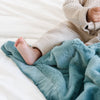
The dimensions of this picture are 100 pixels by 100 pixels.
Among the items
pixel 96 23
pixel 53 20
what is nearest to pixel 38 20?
pixel 53 20

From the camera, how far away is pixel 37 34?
957mm

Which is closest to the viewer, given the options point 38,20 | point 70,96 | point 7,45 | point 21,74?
point 70,96

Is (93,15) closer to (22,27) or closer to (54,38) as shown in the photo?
(54,38)

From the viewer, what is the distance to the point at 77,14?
2.97ft

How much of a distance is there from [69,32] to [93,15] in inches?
5.0

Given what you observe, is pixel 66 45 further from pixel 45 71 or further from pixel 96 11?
pixel 96 11

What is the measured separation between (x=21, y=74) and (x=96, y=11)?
0.41m

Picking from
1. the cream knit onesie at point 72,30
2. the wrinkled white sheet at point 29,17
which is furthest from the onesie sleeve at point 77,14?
the wrinkled white sheet at point 29,17

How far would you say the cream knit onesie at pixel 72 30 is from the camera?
31.6 inches

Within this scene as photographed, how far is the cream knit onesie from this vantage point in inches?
31.6

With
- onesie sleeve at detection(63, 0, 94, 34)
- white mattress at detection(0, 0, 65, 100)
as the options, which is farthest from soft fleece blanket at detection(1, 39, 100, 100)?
onesie sleeve at detection(63, 0, 94, 34)

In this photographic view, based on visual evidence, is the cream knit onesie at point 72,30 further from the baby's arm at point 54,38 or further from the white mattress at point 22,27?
the white mattress at point 22,27

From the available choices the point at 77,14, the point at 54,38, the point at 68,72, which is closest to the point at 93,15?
the point at 77,14

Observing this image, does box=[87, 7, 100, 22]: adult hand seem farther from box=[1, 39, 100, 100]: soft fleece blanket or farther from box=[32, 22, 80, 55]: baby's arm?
box=[1, 39, 100, 100]: soft fleece blanket
